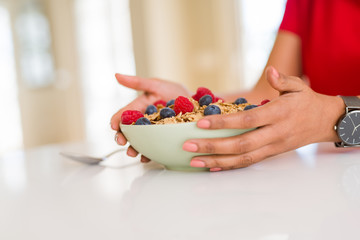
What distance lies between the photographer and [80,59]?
212 inches

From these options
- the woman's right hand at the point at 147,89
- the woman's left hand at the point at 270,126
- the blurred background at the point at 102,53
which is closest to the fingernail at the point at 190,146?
the woman's left hand at the point at 270,126

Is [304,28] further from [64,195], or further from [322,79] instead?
[64,195]

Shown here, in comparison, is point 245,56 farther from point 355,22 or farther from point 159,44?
point 355,22

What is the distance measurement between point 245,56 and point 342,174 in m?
3.43

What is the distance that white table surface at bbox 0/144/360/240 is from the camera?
1.26 ft

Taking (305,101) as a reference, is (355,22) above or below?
above

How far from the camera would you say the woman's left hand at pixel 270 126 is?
595 millimetres

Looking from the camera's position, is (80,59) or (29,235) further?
(80,59)

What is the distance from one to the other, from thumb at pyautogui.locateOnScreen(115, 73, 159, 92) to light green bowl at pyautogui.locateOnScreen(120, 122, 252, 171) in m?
0.18

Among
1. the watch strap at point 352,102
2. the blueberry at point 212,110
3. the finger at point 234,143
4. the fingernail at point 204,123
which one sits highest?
the blueberry at point 212,110

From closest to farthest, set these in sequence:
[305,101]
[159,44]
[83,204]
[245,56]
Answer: [83,204] < [305,101] < [245,56] < [159,44]

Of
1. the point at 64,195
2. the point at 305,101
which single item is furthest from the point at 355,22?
the point at 64,195

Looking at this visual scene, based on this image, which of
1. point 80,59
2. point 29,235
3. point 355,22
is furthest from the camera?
point 80,59

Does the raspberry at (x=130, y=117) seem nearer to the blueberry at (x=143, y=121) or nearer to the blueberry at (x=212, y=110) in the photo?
the blueberry at (x=143, y=121)
